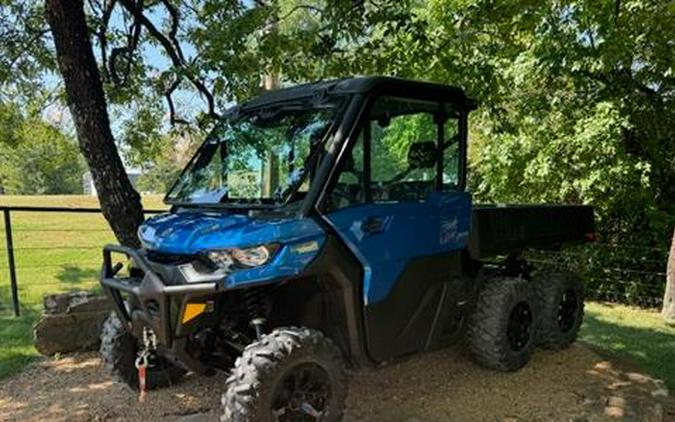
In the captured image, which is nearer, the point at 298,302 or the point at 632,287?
the point at 298,302

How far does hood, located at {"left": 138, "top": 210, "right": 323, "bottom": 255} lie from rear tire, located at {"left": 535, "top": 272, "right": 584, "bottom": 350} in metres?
2.68

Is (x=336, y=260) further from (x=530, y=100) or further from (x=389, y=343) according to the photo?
(x=530, y=100)

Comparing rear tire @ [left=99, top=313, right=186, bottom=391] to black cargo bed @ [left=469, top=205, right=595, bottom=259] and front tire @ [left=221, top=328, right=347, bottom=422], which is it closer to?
front tire @ [left=221, top=328, right=347, bottom=422]

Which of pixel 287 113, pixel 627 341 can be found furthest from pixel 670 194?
pixel 287 113

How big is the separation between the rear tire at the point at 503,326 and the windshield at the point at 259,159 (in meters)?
1.84

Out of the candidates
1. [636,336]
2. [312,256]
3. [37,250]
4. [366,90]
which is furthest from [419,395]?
[37,250]

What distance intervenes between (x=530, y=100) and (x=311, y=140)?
23.3 feet

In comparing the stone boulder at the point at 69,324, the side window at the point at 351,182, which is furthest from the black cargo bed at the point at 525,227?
the stone boulder at the point at 69,324

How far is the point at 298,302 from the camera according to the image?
11.1ft

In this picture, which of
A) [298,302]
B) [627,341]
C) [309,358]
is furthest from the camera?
[627,341]

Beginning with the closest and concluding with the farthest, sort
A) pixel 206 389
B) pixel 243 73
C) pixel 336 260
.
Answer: pixel 336 260 → pixel 206 389 → pixel 243 73

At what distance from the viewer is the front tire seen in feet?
9.11

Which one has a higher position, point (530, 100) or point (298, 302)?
point (530, 100)

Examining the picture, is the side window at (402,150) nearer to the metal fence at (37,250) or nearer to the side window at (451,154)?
the side window at (451,154)
